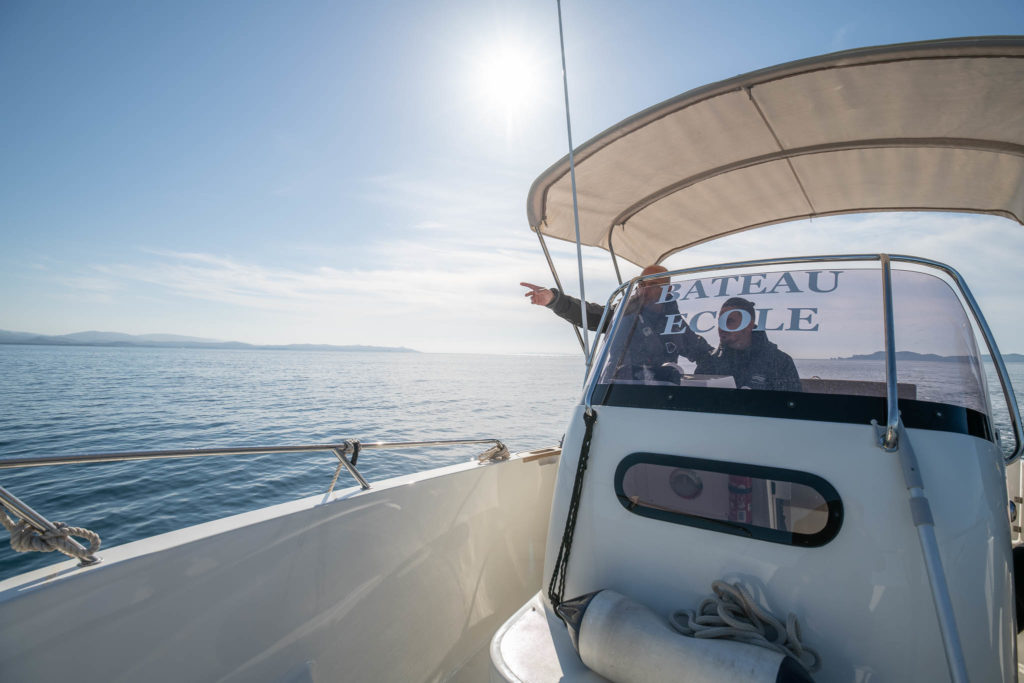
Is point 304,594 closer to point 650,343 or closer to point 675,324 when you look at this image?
point 650,343

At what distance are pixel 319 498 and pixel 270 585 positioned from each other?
342mm

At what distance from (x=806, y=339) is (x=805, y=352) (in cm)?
5

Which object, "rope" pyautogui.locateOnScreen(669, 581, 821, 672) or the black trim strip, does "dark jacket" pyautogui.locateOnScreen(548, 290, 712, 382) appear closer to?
the black trim strip

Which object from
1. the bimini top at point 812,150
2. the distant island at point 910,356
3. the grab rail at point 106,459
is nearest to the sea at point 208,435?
the distant island at point 910,356

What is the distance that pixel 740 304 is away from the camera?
71.2 inches

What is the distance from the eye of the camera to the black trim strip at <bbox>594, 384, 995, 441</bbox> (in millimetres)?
1367

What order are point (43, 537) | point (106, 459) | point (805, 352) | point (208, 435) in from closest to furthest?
point (43, 537) → point (106, 459) → point (805, 352) → point (208, 435)

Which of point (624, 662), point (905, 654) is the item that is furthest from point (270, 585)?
point (905, 654)

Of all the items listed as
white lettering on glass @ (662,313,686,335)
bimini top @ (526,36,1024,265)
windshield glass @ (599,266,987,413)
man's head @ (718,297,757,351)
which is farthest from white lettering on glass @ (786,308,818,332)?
bimini top @ (526,36,1024,265)

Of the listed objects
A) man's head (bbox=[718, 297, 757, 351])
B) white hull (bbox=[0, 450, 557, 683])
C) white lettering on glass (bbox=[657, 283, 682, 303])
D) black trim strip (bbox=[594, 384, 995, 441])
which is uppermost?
white lettering on glass (bbox=[657, 283, 682, 303])

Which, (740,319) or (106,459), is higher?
(740,319)

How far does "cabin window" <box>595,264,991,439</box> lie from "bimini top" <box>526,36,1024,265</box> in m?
1.02

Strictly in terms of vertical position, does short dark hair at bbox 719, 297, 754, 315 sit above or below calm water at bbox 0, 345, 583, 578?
above

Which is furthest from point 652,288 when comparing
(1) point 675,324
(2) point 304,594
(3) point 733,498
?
(2) point 304,594
